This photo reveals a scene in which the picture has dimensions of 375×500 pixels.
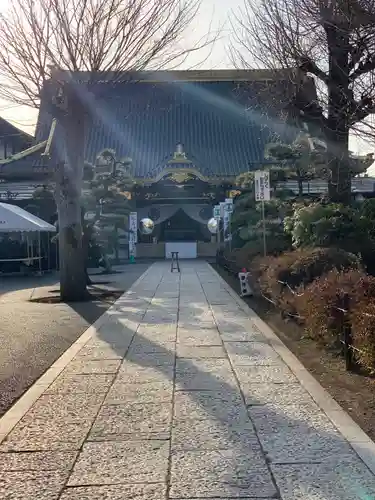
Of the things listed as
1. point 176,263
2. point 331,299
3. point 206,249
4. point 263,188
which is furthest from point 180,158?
point 331,299

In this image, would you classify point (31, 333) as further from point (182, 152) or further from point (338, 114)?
point (182, 152)

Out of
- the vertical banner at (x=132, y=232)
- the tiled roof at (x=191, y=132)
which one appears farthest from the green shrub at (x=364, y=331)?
the tiled roof at (x=191, y=132)

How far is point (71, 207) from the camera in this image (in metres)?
13.6

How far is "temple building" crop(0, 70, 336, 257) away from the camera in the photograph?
109ft

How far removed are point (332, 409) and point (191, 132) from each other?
1350 inches

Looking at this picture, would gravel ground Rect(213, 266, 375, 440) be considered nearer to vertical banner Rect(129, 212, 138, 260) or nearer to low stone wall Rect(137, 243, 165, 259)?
vertical banner Rect(129, 212, 138, 260)

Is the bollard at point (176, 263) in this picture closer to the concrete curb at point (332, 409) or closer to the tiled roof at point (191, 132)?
the tiled roof at point (191, 132)

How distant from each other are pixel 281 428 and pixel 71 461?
1631 mm

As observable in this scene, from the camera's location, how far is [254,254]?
15.8m

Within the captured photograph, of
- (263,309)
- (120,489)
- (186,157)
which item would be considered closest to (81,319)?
(263,309)

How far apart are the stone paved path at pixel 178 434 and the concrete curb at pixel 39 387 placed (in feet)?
0.25

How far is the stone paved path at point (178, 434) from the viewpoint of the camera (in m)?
3.65

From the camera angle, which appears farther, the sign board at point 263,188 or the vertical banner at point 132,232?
the vertical banner at point 132,232

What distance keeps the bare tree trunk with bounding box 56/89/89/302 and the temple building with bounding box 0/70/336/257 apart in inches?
669
